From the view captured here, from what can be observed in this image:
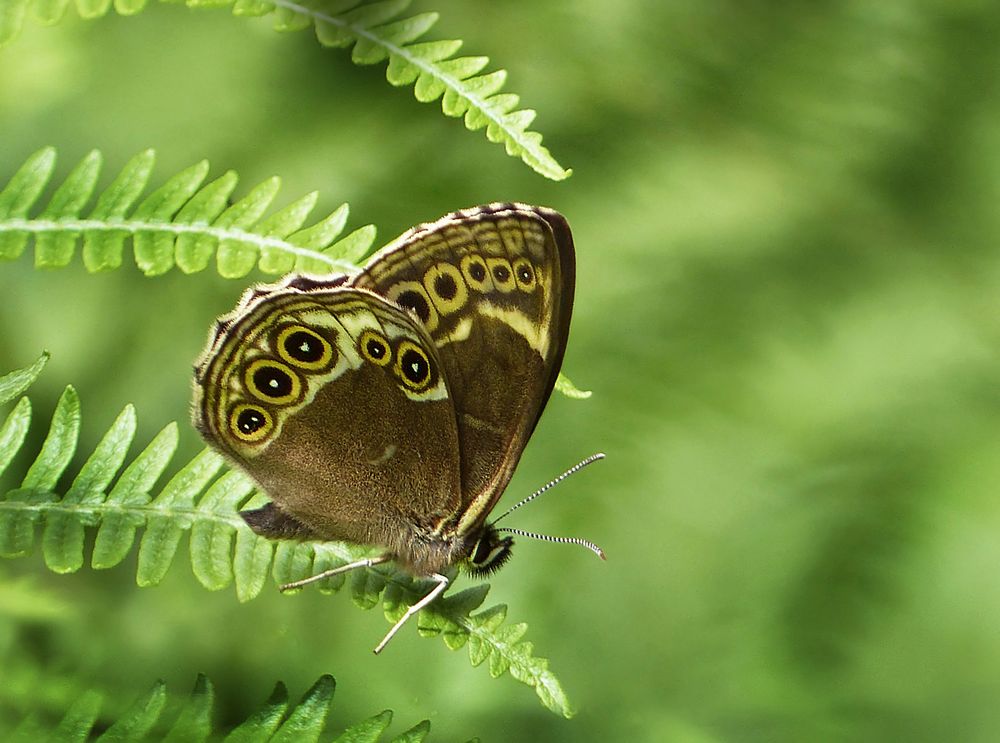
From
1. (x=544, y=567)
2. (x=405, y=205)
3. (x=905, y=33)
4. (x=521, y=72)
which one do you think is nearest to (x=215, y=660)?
(x=544, y=567)

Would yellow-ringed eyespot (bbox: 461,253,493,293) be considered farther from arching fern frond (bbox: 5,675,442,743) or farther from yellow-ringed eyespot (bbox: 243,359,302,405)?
arching fern frond (bbox: 5,675,442,743)

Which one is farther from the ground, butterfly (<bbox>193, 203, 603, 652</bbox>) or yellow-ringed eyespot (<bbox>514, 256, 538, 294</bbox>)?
yellow-ringed eyespot (<bbox>514, 256, 538, 294</bbox>)

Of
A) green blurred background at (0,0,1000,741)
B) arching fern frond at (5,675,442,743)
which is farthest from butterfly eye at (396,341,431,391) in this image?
green blurred background at (0,0,1000,741)

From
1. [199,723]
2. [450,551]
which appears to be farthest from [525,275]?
[199,723]

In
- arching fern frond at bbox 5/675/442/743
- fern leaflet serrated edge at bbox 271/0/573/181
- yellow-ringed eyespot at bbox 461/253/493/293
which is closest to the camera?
arching fern frond at bbox 5/675/442/743

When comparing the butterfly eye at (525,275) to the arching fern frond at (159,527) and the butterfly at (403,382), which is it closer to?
the butterfly at (403,382)

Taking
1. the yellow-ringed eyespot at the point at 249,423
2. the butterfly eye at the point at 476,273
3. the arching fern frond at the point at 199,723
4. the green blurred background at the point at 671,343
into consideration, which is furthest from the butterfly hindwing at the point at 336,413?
the green blurred background at the point at 671,343

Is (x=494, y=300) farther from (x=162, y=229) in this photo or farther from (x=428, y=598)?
(x=162, y=229)
